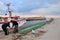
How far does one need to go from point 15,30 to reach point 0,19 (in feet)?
27.8

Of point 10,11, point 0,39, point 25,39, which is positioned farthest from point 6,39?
point 10,11

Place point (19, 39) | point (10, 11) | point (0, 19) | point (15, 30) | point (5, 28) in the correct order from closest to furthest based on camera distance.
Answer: point (19, 39) → point (5, 28) → point (15, 30) → point (0, 19) → point (10, 11)

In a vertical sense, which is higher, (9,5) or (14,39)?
(9,5)

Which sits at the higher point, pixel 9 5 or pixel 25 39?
pixel 9 5

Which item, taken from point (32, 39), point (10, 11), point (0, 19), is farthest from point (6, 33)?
point (10, 11)

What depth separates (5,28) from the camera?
2019 centimetres

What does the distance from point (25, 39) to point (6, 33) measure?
4.23 m

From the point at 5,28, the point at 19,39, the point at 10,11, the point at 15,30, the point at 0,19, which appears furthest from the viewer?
the point at 10,11

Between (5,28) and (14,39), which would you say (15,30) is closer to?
(5,28)

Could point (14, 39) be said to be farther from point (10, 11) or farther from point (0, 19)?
point (10, 11)

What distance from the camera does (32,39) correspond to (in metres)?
16.5

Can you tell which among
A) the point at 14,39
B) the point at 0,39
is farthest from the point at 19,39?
the point at 0,39

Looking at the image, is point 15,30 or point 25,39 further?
point 15,30

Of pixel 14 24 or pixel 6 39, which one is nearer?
pixel 6 39
